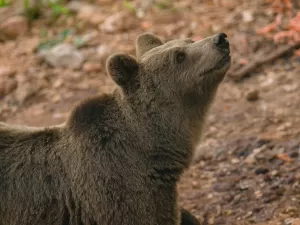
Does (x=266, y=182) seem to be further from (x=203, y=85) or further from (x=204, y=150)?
(x=203, y=85)

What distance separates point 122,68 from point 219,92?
328 cm

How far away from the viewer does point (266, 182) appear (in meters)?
5.90

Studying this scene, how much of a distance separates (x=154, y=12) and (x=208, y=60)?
5188 millimetres

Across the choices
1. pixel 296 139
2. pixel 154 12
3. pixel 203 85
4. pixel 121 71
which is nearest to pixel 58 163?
pixel 121 71

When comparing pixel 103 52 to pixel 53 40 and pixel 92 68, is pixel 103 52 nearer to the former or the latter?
pixel 92 68

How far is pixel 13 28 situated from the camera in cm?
978

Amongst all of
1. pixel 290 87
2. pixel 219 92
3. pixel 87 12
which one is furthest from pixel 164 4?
pixel 290 87

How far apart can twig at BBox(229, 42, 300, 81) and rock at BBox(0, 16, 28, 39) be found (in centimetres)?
368

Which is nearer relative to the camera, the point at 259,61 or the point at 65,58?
the point at 259,61

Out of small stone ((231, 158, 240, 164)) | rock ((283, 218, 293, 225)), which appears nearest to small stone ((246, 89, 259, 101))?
small stone ((231, 158, 240, 164))

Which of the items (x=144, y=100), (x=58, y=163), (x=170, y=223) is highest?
(x=144, y=100)

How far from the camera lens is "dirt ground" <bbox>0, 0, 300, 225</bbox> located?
229 inches

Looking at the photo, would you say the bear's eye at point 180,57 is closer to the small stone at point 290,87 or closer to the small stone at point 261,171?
the small stone at point 261,171

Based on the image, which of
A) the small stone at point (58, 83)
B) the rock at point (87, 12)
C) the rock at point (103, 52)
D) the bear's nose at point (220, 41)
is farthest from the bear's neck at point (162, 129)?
the rock at point (87, 12)
